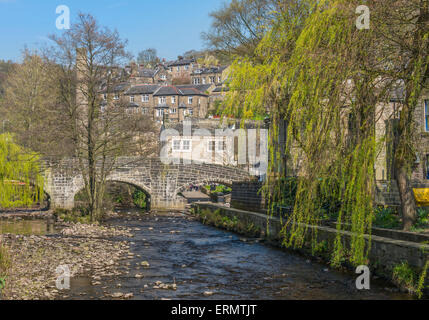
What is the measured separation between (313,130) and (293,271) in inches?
175

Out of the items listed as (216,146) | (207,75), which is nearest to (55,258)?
(216,146)

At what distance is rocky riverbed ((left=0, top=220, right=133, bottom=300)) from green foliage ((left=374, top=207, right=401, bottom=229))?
7.24 meters

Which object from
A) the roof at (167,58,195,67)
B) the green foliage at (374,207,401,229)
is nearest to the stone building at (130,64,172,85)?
the roof at (167,58,195,67)

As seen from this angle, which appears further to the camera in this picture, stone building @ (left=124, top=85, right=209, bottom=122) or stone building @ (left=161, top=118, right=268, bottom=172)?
stone building @ (left=124, top=85, right=209, bottom=122)

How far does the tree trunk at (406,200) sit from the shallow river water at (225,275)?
197 cm

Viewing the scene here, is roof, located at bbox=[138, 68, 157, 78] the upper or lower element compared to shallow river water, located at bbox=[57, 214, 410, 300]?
upper

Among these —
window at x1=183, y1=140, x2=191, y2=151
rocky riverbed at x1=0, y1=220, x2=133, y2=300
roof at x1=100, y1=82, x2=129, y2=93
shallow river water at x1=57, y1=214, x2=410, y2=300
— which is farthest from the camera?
window at x1=183, y1=140, x2=191, y2=151

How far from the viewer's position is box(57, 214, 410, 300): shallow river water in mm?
9914

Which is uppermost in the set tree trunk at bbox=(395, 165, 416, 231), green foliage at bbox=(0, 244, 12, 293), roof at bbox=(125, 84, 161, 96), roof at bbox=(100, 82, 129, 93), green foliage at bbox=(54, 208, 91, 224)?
roof at bbox=(125, 84, 161, 96)

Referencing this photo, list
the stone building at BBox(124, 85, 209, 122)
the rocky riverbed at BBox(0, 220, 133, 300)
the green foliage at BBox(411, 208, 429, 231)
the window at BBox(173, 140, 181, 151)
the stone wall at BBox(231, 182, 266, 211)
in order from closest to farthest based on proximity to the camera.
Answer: the rocky riverbed at BBox(0, 220, 133, 300) < the green foliage at BBox(411, 208, 429, 231) < the stone wall at BBox(231, 182, 266, 211) < the window at BBox(173, 140, 181, 151) < the stone building at BBox(124, 85, 209, 122)

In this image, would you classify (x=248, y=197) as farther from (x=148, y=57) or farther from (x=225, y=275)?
(x=148, y=57)

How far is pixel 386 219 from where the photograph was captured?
13344 mm

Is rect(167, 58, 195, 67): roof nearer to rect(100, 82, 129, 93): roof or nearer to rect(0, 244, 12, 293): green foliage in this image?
rect(100, 82, 129, 93): roof

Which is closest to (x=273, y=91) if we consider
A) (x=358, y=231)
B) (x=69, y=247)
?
(x=358, y=231)
